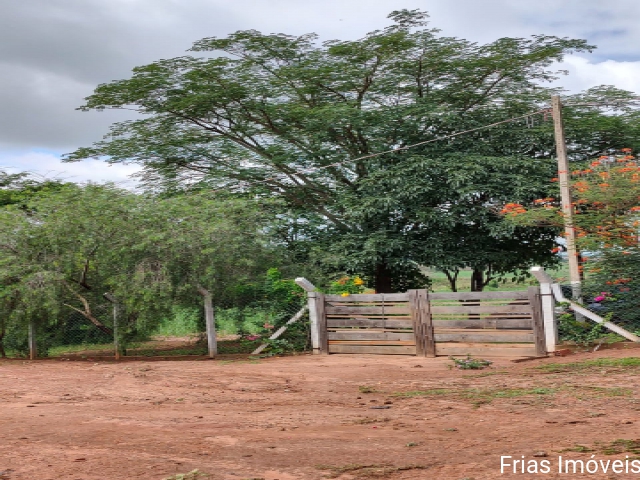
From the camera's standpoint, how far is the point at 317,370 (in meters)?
12.0

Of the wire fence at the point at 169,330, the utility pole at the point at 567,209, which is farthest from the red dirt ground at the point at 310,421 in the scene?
the utility pole at the point at 567,209

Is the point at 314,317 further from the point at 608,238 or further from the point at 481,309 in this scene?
the point at 608,238

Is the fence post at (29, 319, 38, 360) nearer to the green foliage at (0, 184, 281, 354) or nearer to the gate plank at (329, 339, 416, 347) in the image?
the green foliage at (0, 184, 281, 354)

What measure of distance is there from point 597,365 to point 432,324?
11.3ft

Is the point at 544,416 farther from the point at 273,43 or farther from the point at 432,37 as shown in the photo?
the point at 273,43

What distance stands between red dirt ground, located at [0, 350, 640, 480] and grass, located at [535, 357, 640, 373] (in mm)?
174

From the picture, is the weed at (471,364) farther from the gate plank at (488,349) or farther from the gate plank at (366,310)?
the gate plank at (366,310)

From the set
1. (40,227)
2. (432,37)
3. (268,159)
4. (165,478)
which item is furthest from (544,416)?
(268,159)

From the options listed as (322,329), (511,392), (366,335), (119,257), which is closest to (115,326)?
(119,257)

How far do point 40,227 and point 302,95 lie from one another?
880 cm

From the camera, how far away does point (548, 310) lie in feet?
40.0

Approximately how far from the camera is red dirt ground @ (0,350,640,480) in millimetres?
5293

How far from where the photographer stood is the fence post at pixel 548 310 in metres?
12.1

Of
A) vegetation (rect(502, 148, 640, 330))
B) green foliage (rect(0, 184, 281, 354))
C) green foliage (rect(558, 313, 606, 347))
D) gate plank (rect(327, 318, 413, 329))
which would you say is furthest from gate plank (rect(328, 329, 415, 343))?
vegetation (rect(502, 148, 640, 330))
